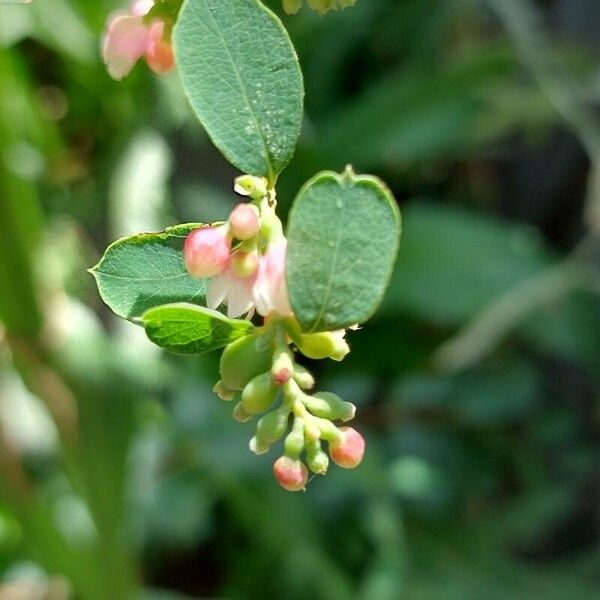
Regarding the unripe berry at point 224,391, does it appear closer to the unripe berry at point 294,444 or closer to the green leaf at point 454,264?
the unripe berry at point 294,444

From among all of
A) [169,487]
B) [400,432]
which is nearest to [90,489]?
[169,487]

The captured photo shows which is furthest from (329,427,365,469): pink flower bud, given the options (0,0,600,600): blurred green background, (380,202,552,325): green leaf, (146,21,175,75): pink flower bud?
(380,202,552,325): green leaf

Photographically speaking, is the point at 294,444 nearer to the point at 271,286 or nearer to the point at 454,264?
the point at 271,286

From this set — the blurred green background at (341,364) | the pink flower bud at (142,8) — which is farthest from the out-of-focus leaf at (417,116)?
the pink flower bud at (142,8)

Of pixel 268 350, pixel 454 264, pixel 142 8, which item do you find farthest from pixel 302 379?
pixel 454 264

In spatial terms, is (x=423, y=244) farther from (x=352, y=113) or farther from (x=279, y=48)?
(x=279, y=48)
